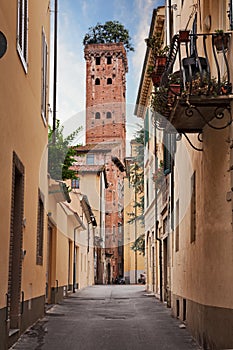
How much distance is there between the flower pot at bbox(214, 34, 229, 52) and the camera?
9078 mm

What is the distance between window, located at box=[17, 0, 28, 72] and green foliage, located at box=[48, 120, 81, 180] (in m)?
9.38

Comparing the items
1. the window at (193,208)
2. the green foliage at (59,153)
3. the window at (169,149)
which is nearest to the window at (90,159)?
the green foliage at (59,153)

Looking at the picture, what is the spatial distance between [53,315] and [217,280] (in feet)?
26.9

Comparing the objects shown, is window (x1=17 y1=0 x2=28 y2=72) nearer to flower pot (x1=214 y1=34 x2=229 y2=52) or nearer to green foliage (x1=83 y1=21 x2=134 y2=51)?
flower pot (x1=214 y1=34 x2=229 y2=52)

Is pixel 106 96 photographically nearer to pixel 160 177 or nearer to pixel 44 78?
pixel 160 177

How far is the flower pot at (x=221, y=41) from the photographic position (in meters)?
9.08

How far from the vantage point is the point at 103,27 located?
A: 8906 centimetres

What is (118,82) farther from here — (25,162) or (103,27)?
(25,162)

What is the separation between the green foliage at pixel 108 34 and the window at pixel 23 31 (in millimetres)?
77428

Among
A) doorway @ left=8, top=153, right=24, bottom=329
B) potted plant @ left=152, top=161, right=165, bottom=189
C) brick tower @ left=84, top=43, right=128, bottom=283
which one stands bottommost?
doorway @ left=8, top=153, right=24, bottom=329

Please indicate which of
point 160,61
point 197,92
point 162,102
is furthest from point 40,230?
point 197,92

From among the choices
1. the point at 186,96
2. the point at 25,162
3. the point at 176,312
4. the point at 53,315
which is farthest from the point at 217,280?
the point at 53,315

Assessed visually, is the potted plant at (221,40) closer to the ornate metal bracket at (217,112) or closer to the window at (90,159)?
the ornate metal bracket at (217,112)

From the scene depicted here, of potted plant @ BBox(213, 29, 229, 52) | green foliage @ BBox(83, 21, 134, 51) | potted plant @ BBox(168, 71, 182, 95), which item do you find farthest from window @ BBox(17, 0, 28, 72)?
green foliage @ BBox(83, 21, 134, 51)
